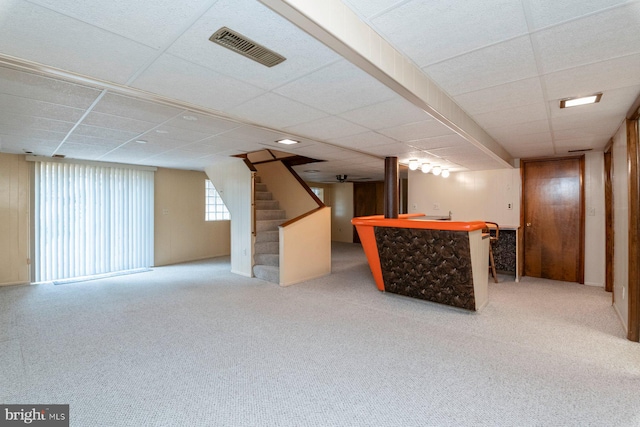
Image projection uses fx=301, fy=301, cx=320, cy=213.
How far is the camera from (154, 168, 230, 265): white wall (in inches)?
264

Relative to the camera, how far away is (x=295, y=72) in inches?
77.3

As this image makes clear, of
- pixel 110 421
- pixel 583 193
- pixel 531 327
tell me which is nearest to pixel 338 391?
pixel 110 421

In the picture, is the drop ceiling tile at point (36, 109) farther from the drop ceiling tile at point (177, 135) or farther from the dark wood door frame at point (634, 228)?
the dark wood door frame at point (634, 228)

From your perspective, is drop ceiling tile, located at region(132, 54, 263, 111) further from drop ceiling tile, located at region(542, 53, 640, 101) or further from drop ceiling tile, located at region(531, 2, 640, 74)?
drop ceiling tile, located at region(542, 53, 640, 101)

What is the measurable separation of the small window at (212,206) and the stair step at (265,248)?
2292mm

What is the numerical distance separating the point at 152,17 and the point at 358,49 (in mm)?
1007

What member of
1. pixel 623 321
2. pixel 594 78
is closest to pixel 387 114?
pixel 594 78

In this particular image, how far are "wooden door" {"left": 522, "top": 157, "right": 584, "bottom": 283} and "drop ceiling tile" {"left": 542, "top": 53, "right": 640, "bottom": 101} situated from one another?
3495 mm

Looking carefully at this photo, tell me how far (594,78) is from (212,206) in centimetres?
741

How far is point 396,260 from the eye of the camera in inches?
163

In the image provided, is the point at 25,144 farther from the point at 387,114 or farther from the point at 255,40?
the point at 387,114

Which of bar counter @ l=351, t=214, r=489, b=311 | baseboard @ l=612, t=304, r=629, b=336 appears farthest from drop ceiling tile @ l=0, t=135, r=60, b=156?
baseboard @ l=612, t=304, r=629, b=336

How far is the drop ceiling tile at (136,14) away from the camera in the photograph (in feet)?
4.32

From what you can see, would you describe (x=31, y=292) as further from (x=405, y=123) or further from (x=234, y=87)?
(x=405, y=123)
